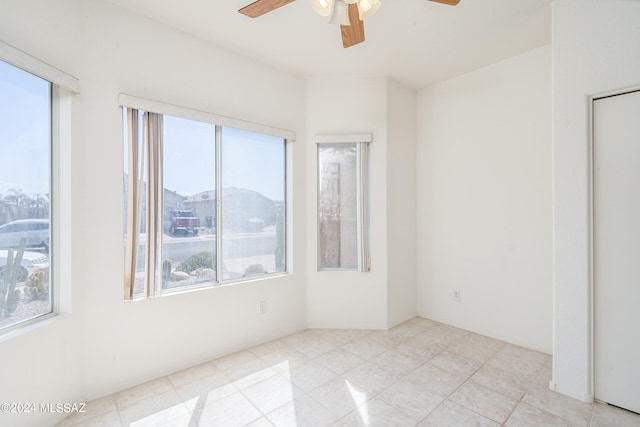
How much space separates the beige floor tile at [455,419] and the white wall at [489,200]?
1.38 metres

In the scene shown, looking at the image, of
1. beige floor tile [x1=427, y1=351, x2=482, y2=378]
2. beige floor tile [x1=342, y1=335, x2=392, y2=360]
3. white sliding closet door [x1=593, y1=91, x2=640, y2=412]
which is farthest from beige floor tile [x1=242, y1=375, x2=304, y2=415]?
white sliding closet door [x1=593, y1=91, x2=640, y2=412]

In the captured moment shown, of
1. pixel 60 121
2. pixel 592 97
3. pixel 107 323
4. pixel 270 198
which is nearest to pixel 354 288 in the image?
pixel 270 198

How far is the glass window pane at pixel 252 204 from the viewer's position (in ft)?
9.32

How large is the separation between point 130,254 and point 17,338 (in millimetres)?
746

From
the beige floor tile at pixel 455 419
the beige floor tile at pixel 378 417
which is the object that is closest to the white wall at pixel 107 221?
the beige floor tile at pixel 378 417

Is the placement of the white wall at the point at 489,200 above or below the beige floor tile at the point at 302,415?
above

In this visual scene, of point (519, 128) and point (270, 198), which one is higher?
point (519, 128)

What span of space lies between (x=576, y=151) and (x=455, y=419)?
79.0 inches

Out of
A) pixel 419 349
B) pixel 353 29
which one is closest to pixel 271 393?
pixel 419 349

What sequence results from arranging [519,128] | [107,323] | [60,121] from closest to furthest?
[60,121]
[107,323]
[519,128]

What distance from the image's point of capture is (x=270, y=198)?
3166mm

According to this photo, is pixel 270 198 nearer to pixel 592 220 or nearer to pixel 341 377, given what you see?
pixel 341 377

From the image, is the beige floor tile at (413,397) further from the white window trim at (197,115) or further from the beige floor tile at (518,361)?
the white window trim at (197,115)

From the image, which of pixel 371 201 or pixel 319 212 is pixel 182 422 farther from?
pixel 371 201
